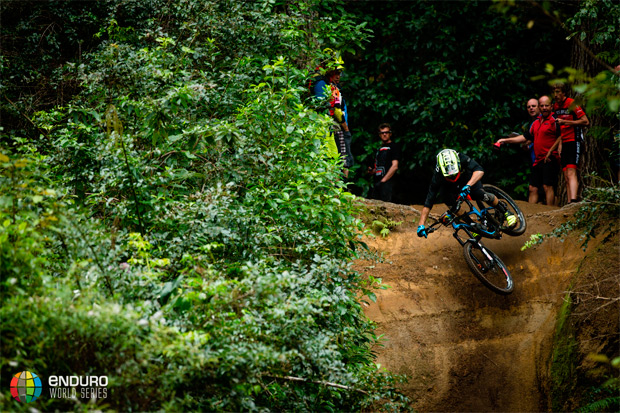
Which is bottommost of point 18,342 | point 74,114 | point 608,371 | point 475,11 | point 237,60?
point 608,371

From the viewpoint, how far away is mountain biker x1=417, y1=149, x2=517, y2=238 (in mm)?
9141

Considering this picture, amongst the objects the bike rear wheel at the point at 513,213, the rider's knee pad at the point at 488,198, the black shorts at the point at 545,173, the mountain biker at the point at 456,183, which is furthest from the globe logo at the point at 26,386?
the black shorts at the point at 545,173

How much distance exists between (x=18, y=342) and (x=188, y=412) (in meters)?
1.21

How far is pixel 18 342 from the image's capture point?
3.48 metres

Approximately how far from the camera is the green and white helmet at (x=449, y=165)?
9.12m

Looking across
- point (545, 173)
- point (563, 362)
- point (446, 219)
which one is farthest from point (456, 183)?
point (563, 362)

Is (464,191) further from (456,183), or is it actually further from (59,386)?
(59,386)

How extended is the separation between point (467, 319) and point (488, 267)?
908 mm

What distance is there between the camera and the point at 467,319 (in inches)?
381

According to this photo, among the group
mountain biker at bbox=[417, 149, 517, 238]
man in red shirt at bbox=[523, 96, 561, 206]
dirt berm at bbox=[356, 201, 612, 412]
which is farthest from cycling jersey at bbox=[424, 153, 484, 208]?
man in red shirt at bbox=[523, 96, 561, 206]

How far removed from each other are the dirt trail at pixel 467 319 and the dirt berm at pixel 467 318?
0.01 metres

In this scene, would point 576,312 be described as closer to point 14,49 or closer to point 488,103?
point 488,103

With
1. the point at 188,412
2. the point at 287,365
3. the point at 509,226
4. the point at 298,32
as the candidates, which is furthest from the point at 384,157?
the point at 188,412

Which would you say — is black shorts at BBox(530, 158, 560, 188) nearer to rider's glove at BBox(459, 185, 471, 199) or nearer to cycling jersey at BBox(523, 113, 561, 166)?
cycling jersey at BBox(523, 113, 561, 166)
